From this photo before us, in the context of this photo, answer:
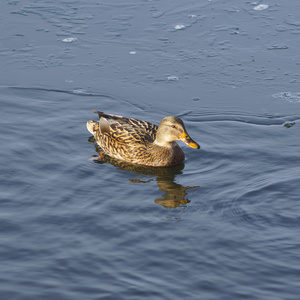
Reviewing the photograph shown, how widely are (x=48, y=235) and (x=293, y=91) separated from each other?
5.93 meters

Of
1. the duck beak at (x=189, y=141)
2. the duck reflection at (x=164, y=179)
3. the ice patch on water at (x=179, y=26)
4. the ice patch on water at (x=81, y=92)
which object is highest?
the ice patch on water at (x=179, y=26)

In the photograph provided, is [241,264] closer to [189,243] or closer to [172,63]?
[189,243]

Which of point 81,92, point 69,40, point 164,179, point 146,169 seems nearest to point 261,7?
point 69,40

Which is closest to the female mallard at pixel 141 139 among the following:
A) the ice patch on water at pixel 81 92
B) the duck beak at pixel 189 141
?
the duck beak at pixel 189 141

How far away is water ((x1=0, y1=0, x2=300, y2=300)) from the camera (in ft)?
19.3

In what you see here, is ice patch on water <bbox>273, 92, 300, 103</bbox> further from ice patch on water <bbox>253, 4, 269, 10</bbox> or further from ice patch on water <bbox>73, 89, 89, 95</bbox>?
ice patch on water <bbox>253, 4, 269, 10</bbox>

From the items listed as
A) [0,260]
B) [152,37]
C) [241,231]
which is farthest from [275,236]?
[152,37]

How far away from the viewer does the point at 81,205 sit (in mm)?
7297

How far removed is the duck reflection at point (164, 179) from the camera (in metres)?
7.69

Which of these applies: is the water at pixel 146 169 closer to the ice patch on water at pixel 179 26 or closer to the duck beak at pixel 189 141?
the ice patch on water at pixel 179 26

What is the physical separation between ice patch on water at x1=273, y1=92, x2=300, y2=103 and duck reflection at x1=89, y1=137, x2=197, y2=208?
266cm

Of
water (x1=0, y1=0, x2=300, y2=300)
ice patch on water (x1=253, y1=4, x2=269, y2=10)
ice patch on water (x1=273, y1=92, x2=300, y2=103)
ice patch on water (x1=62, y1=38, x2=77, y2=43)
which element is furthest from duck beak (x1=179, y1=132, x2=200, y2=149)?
ice patch on water (x1=253, y1=4, x2=269, y2=10)

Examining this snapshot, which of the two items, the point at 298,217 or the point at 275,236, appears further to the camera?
the point at 298,217

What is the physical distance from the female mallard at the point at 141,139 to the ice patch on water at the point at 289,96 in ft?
8.18
